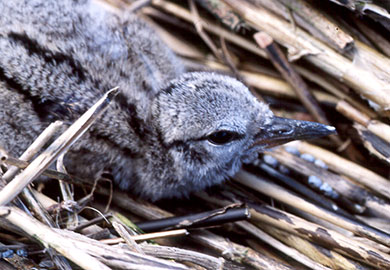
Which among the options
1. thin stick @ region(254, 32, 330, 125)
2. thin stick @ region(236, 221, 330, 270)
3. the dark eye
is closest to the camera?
thin stick @ region(236, 221, 330, 270)

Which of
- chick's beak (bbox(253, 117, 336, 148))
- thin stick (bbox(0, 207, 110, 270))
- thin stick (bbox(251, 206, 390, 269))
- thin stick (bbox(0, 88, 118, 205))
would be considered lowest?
thin stick (bbox(0, 207, 110, 270))

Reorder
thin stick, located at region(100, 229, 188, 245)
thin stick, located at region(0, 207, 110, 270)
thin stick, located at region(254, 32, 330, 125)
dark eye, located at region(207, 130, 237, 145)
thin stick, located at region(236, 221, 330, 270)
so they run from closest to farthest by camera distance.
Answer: thin stick, located at region(0, 207, 110, 270) < thin stick, located at region(100, 229, 188, 245) < thin stick, located at region(236, 221, 330, 270) < dark eye, located at region(207, 130, 237, 145) < thin stick, located at region(254, 32, 330, 125)

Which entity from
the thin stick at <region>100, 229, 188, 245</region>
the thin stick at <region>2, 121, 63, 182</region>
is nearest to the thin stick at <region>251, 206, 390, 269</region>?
the thin stick at <region>100, 229, 188, 245</region>

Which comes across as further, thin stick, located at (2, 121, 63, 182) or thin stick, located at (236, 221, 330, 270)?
thin stick, located at (236, 221, 330, 270)

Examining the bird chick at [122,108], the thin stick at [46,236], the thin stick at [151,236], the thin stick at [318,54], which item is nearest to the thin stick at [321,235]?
the bird chick at [122,108]

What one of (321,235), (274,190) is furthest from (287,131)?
(321,235)

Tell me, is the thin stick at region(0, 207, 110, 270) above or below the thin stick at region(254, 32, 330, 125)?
below

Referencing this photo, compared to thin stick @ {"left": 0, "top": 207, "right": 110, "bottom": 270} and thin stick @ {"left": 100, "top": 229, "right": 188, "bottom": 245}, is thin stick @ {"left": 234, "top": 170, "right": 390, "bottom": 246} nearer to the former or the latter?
thin stick @ {"left": 100, "top": 229, "right": 188, "bottom": 245}

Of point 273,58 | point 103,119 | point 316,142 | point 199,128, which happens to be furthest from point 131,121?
point 316,142
